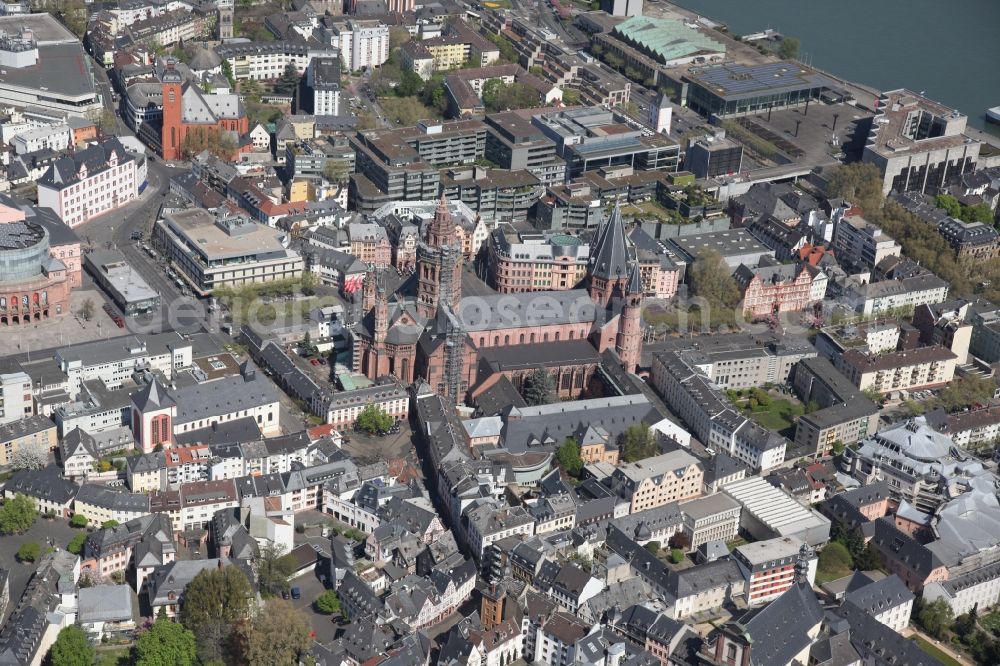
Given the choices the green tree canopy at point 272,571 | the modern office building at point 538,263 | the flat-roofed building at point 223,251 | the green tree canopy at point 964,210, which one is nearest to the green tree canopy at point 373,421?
the green tree canopy at point 272,571

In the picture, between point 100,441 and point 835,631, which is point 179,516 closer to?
point 100,441

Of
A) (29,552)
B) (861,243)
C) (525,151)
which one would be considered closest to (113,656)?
(29,552)

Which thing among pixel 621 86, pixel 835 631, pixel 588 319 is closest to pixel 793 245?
pixel 588 319

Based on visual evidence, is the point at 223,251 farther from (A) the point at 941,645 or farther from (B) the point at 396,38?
(A) the point at 941,645

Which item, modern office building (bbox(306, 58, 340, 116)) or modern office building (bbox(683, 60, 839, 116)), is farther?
modern office building (bbox(683, 60, 839, 116))

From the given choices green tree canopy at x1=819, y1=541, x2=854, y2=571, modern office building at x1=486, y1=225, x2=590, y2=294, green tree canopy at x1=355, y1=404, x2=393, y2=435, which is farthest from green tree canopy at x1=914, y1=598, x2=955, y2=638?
modern office building at x1=486, y1=225, x2=590, y2=294

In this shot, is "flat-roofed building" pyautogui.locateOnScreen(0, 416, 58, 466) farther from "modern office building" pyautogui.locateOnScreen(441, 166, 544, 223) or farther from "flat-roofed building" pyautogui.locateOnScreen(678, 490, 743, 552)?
"modern office building" pyautogui.locateOnScreen(441, 166, 544, 223)

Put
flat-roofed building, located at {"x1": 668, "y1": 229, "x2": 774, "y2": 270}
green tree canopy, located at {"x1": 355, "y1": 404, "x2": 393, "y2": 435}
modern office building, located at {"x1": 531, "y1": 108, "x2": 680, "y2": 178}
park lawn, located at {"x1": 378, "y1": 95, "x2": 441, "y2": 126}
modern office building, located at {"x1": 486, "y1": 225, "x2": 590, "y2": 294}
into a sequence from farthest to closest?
park lawn, located at {"x1": 378, "y1": 95, "x2": 441, "y2": 126} → modern office building, located at {"x1": 531, "y1": 108, "x2": 680, "y2": 178} → flat-roofed building, located at {"x1": 668, "y1": 229, "x2": 774, "y2": 270} → modern office building, located at {"x1": 486, "y1": 225, "x2": 590, "y2": 294} → green tree canopy, located at {"x1": 355, "y1": 404, "x2": 393, "y2": 435}
